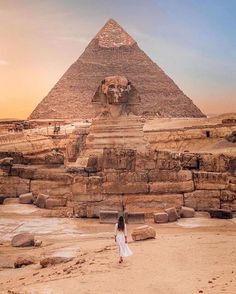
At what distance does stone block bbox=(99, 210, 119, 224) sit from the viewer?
29.8 ft

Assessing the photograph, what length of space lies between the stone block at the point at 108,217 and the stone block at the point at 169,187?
0.84 meters

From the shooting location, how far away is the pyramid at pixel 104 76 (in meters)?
121

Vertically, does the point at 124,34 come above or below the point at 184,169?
above

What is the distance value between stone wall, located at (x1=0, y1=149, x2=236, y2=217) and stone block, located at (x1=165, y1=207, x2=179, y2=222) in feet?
0.97

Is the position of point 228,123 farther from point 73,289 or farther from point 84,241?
point 73,289

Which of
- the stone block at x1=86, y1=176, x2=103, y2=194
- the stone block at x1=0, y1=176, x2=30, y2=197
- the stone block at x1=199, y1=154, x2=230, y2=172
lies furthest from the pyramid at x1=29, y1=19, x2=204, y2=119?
the stone block at x1=86, y1=176, x2=103, y2=194

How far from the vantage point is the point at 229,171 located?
9977mm

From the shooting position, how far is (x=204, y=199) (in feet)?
31.7

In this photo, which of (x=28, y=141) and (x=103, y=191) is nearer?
(x=103, y=191)

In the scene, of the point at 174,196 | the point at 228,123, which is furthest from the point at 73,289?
the point at 228,123

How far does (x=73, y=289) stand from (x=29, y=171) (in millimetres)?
6414

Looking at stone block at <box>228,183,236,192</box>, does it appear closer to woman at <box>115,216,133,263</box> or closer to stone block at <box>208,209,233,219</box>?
stone block at <box>208,209,233,219</box>

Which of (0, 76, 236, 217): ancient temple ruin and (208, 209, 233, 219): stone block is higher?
(0, 76, 236, 217): ancient temple ruin

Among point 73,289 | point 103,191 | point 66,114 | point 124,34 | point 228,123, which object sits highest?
point 124,34
